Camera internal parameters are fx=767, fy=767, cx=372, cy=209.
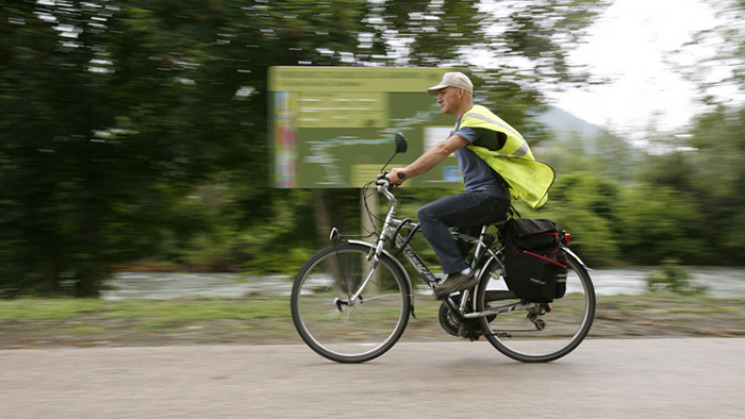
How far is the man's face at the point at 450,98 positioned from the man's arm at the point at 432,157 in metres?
0.27

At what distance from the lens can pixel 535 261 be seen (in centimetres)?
476

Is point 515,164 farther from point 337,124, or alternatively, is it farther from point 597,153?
point 597,153

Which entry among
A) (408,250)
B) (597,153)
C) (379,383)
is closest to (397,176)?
(408,250)

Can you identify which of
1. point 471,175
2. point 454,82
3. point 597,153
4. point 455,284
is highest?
point 454,82

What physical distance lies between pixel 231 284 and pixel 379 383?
23.3ft

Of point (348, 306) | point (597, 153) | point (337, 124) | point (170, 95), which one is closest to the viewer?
point (348, 306)

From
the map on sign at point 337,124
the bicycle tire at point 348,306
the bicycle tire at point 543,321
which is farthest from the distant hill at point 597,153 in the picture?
the bicycle tire at point 348,306

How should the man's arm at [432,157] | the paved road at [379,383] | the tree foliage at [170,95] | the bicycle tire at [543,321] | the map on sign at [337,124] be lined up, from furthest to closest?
1. the tree foliage at [170,95]
2. the map on sign at [337,124]
3. the bicycle tire at [543,321]
4. the man's arm at [432,157]
5. the paved road at [379,383]

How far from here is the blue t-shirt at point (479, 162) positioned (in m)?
4.62

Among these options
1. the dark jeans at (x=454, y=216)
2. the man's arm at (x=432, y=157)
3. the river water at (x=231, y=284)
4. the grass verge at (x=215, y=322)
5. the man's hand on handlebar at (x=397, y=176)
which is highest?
the man's arm at (x=432, y=157)

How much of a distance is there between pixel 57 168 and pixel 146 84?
1.56 meters

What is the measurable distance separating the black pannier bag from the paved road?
470 mm

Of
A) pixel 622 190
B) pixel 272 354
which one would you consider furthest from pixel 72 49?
pixel 622 190

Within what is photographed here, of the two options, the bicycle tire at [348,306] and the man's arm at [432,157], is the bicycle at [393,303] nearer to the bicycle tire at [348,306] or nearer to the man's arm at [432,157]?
the bicycle tire at [348,306]
